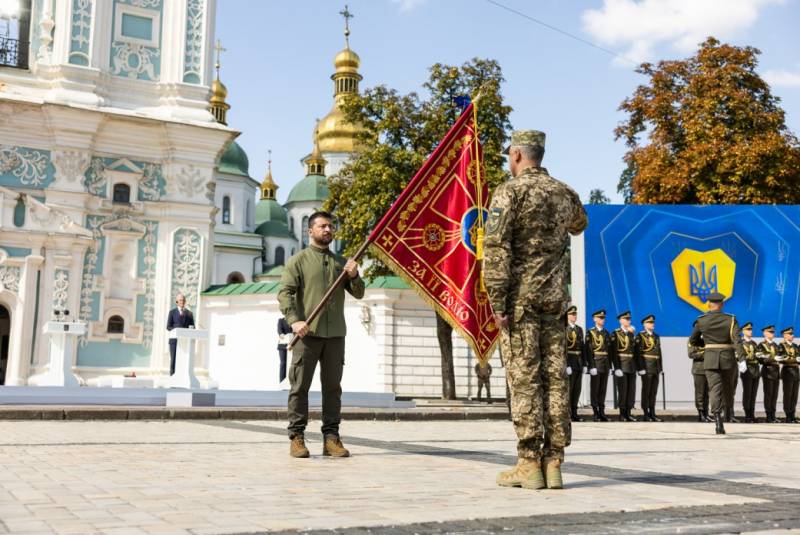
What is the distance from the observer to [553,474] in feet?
17.8

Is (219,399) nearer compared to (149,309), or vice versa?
(219,399)

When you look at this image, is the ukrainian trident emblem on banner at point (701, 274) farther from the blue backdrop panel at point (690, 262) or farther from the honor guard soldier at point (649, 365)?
the honor guard soldier at point (649, 365)

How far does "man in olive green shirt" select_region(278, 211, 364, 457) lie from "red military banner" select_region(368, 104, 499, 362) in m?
0.84

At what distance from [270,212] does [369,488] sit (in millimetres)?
75354

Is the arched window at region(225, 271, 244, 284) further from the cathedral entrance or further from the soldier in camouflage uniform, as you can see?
the soldier in camouflage uniform

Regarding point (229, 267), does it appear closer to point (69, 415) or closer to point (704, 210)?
point (704, 210)

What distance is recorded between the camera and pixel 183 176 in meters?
30.7

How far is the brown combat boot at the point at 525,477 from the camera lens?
5363mm

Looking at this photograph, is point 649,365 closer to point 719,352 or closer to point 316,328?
point 719,352

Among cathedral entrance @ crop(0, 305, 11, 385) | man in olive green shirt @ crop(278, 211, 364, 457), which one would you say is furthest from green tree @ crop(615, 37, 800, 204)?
man in olive green shirt @ crop(278, 211, 364, 457)

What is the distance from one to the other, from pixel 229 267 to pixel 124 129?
126 ft

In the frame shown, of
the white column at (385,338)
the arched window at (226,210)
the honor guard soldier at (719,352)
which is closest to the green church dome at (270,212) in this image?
the arched window at (226,210)

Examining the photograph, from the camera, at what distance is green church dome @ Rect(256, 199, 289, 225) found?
79062 mm

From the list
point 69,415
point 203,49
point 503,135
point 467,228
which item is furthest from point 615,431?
point 203,49
